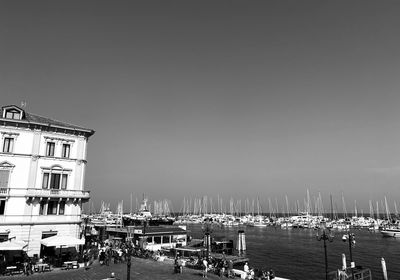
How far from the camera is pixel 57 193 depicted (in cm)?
3753

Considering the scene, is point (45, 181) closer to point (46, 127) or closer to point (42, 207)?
point (42, 207)

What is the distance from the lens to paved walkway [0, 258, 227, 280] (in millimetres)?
28109

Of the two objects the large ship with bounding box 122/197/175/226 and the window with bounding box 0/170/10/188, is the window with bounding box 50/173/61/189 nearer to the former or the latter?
the window with bounding box 0/170/10/188

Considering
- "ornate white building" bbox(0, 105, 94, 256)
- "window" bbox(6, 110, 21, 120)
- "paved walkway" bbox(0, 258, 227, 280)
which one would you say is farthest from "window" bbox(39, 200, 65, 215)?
"window" bbox(6, 110, 21, 120)

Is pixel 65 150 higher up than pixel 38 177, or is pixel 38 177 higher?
pixel 65 150

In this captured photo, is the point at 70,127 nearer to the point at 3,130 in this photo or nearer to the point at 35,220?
the point at 3,130

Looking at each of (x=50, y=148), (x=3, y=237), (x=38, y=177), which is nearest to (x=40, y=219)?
(x=3, y=237)

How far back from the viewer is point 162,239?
5397 centimetres

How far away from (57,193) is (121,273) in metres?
12.9

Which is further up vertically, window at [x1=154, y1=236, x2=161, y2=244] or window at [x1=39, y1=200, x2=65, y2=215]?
window at [x1=39, y1=200, x2=65, y2=215]

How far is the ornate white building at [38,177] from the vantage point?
35156 millimetres

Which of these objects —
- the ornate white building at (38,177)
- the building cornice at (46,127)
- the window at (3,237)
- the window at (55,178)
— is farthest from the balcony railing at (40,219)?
the building cornice at (46,127)

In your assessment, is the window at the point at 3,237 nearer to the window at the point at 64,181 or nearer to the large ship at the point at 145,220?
the window at the point at 64,181

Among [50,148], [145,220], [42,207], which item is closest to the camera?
[42,207]
